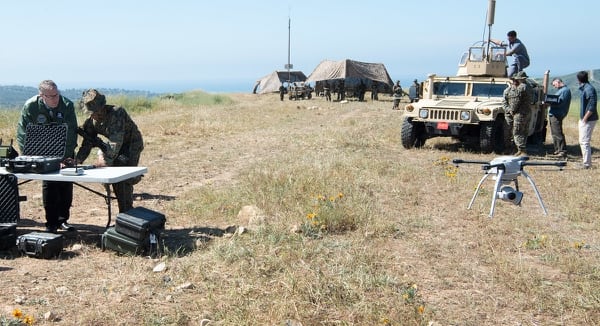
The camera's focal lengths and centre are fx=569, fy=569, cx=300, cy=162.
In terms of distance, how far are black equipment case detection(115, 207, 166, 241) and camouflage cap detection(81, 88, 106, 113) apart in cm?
105

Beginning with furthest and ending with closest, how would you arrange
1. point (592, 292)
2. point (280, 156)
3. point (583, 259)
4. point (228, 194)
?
point (280, 156) < point (228, 194) < point (583, 259) < point (592, 292)

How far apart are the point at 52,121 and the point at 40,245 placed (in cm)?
130

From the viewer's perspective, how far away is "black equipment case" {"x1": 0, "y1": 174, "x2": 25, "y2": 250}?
4.61m

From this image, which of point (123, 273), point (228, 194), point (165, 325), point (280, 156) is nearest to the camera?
point (165, 325)

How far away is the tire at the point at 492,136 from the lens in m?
9.76

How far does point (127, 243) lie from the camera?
14.9ft

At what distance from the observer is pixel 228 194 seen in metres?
6.51

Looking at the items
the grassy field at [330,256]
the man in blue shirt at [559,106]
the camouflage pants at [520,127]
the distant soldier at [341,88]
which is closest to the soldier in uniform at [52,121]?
the grassy field at [330,256]

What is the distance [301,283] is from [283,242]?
940 mm

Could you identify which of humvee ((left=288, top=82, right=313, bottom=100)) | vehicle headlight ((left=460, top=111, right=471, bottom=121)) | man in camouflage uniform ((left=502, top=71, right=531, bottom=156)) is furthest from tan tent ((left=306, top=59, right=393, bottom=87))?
man in camouflage uniform ((left=502, top=71, right=531, bottom=156))

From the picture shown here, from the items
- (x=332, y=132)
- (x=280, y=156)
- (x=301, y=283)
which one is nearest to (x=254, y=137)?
(x=332, y=132)

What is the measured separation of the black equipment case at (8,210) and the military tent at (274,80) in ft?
110

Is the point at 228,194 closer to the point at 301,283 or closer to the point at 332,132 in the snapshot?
the point at 301,283

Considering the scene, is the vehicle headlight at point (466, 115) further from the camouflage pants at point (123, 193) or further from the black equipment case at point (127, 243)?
the black equipment case at point (127, 243)
